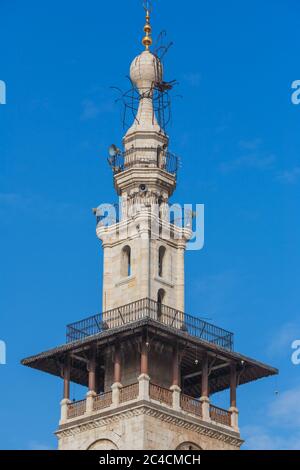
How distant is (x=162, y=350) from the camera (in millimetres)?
96062

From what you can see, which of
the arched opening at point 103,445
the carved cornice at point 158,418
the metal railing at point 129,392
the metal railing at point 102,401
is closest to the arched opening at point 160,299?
the metal railing at point 129,392

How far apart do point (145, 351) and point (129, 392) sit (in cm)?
210

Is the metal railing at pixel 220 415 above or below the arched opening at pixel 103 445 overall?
above

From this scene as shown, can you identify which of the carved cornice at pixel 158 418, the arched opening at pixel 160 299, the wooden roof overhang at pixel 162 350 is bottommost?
the carved cornice at pixel 158 418

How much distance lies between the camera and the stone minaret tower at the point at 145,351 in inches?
3684

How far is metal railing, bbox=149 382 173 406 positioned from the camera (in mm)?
93438

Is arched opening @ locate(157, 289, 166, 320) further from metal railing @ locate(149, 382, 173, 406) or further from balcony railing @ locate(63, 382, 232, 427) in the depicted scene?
metal railing @ locate(149, 382, 173, 406)

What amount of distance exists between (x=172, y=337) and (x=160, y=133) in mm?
13574

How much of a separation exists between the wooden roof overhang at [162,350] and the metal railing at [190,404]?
207cm

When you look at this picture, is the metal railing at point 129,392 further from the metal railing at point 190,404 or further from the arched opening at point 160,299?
the arched opening at point 160,299
